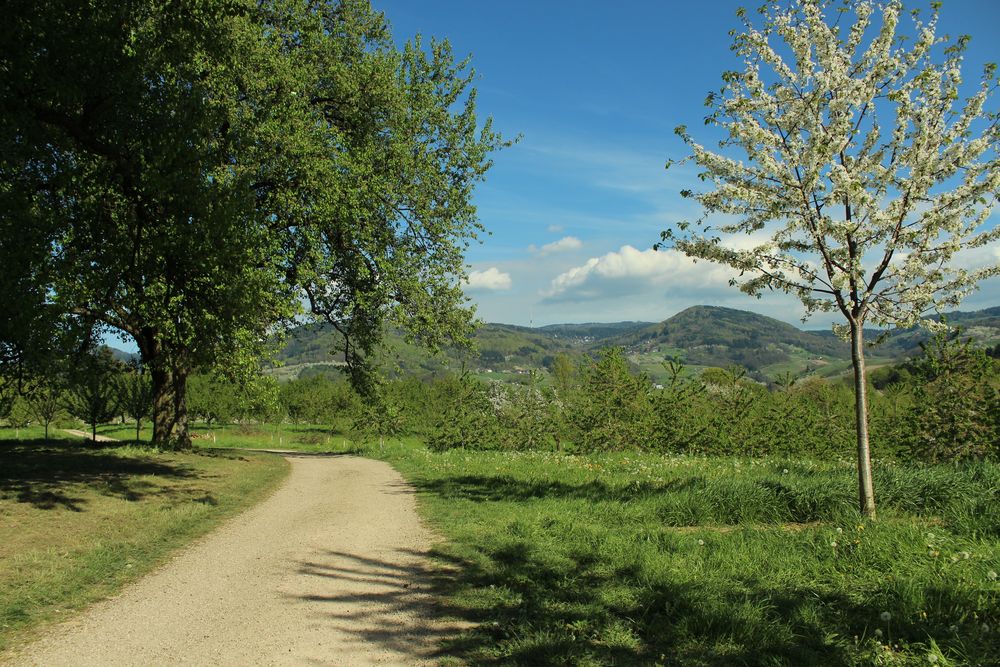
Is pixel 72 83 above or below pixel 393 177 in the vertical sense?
below

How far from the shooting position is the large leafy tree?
33.6 feet

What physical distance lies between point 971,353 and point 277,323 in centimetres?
2468

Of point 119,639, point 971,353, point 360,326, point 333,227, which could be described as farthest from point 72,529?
point 971,353

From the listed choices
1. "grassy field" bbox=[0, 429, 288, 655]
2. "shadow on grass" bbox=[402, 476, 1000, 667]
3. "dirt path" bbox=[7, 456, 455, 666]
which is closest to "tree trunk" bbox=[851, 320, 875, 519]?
"shadow on grass" bbox=[402, 476, 1000, 667]

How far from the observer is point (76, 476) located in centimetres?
1373

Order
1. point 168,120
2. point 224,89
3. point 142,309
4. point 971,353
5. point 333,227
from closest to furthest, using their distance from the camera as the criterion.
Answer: point 168,120 < point 142,309 < point 224,89 < point 333,227 < point 971,353

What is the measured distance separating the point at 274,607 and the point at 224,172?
13784 mm

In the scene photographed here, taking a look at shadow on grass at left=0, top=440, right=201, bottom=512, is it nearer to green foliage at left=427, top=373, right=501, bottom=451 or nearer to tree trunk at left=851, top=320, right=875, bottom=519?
tree trunk at left=851, top=320, right=875, bottom=519

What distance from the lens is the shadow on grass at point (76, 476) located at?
1127 centimetres

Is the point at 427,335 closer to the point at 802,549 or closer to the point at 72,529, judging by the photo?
the point at 72,529

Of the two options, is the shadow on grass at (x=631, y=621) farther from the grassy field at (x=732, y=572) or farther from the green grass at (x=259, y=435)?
the green grass at (x=259, y=435)

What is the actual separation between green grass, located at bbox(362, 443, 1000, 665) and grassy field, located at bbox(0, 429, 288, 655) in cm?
433

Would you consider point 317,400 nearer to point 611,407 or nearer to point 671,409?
point 611,407

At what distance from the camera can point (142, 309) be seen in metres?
13.5
